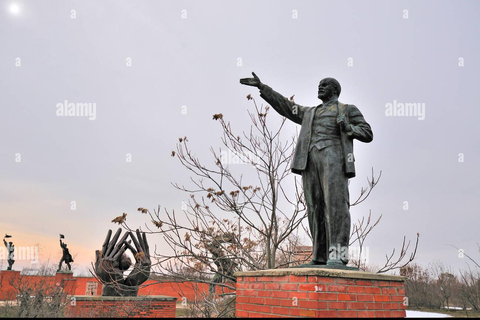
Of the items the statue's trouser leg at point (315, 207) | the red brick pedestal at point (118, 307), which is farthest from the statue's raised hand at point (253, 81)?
the red brick pedestal at point (118, 307)

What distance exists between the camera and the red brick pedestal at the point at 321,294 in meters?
3.54

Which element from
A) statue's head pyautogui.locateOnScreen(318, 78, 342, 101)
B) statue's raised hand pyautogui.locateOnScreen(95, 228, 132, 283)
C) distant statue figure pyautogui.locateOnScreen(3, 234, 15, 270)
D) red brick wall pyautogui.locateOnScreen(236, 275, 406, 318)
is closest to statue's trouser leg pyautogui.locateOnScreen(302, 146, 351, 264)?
red brick wall pyautogui.locateOnScreen(236, 275, 406, 318)

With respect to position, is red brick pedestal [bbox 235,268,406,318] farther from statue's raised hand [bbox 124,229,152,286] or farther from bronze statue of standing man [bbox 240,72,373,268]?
statue's raised hand [bbox 124,229,152,286]

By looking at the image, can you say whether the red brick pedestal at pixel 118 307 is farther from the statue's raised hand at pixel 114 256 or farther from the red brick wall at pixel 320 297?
the red brick wall at pixel 320 297

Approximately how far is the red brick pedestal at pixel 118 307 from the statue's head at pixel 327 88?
22.7 ft

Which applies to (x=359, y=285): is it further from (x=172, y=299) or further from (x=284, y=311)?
(x=172, y=299)

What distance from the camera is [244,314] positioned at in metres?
Answer: 4.30

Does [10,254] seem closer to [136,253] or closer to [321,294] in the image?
[136,253]

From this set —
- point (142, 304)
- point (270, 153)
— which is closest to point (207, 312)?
point (270, 153)

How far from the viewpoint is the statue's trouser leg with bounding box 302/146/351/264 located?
4.15 m

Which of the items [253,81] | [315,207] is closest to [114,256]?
[253,81]

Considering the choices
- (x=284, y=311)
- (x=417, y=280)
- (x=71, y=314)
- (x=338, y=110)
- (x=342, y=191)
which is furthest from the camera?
(x=417, y=280)

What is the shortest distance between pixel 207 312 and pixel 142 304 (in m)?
3.90

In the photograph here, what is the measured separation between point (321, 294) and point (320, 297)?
27 mm
